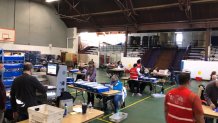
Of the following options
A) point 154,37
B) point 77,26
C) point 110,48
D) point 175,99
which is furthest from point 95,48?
point 175,99

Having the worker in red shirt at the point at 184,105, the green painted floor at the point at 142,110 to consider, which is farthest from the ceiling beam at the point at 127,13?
the worker in red shirt at the point at 184,105

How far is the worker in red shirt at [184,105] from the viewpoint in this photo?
2.51 meters

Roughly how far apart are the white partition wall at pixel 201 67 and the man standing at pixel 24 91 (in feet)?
44.5

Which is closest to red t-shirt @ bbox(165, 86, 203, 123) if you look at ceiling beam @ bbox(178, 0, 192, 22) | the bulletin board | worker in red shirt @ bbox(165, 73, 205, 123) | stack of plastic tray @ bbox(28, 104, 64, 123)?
worker in red shirt @ bbox(165, 73, 205, 123)

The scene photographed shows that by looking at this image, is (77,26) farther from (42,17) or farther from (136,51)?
(136,51)

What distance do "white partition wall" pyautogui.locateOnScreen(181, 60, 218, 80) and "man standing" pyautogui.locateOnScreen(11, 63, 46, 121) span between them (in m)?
13.6

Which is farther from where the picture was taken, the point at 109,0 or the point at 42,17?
the point at 42,17

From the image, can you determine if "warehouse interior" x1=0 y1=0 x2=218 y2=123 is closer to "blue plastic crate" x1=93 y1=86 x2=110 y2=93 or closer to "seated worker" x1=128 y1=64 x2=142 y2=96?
"seated worker" x1=128 y1=64 x2=142 y2=96

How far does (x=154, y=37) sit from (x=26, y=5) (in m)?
13.9

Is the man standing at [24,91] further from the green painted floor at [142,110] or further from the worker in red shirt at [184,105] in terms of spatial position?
the green painted floor at [142,110]

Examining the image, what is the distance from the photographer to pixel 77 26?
22.0m

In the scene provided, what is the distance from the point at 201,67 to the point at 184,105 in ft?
44.6

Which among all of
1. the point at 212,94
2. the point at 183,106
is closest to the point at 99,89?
the point at 212,94

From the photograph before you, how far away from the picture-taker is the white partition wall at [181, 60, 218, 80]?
14.2 m
